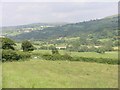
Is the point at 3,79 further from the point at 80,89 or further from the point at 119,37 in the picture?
the point at 119,37

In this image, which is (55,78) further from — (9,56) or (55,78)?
(9,56)

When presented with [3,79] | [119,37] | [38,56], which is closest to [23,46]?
[38,56]

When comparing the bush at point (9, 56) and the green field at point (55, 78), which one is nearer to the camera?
the green field at point (55, 78)

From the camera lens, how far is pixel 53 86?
62.1ft

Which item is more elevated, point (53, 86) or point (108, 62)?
point (53, 86)

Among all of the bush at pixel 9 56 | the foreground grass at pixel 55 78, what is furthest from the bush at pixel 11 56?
the foreground grass at pixel 55 78

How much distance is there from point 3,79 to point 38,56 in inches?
1037

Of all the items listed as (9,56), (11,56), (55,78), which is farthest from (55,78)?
(11,56)

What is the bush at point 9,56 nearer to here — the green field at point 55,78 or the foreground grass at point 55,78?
the green field at point 55,78

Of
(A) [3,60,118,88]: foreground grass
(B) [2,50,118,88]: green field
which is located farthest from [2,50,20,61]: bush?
(A) [3,60,118,88]: foreground grass

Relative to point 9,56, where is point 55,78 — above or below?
above

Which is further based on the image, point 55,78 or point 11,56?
point 11,56

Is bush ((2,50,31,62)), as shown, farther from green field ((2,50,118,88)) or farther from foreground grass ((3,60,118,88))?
foreground grass ((3,60,118,88))

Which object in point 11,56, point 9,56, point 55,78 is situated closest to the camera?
point 55,78
